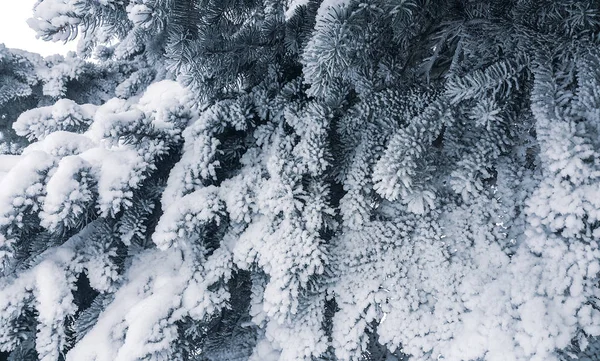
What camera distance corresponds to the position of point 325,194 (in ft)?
3.48

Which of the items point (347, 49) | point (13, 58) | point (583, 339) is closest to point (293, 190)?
point (347, 49)

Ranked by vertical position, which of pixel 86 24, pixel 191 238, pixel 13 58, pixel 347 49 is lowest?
pixel 191 238

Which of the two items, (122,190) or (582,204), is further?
(122,190)

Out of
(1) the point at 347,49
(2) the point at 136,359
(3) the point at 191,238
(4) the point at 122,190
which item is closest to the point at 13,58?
(4) the point at 122,190

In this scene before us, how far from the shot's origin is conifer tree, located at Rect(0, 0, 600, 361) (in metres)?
0.79

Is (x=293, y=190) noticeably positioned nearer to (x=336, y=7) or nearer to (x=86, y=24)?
(x=336, y=7)

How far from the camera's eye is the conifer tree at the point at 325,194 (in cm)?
79

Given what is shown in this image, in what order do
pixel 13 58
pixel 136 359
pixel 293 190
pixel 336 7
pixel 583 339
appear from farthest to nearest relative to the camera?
pixel 13 58 < pixel 293 190 < pixel 136 359 < pixel 336 7 < pixel 583 339

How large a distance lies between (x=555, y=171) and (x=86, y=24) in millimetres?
1003

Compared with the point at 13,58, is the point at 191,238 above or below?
below

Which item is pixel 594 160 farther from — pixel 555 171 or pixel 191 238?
pixel 191 238

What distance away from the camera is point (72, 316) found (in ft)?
3.66

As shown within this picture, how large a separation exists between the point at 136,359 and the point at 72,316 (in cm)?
31

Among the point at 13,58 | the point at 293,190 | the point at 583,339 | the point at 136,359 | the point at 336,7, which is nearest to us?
the point at 583,339
